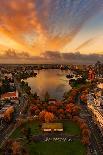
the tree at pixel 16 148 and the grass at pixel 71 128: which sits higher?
the tree at pixel 16 148

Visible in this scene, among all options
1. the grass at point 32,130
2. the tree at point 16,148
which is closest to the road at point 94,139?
the grass at point 32,130

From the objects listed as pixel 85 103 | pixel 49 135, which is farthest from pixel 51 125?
pixel 85 103

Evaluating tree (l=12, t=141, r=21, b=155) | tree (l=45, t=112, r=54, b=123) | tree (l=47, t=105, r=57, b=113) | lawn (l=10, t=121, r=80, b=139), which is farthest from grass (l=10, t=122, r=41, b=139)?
tree (l=47, t=105, r=57, b=113)

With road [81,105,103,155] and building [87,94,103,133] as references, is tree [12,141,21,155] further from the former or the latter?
building [87,94,103,133]

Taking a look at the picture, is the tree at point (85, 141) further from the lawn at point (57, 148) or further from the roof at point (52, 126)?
the roof at point (52, 126)

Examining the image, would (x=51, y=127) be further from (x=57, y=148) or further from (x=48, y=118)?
(x=57, y=148)

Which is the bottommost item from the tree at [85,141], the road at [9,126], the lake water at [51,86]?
the lake water at [51,86]

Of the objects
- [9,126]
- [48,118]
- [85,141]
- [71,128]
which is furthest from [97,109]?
[85,141]

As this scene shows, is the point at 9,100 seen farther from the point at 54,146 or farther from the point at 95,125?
the point at 54,146
